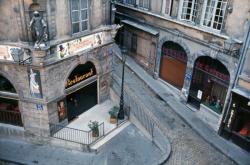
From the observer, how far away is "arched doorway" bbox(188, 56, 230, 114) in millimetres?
18359

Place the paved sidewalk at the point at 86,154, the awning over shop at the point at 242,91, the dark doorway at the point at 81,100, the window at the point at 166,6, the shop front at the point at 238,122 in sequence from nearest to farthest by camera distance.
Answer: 1. the awning over shop at the point at 242,91
2. the paved sidewalk at the point at 86,154
3. the shop front at the point at 238,122
4. the dark doorway at the point at 81,100
5. the window at the point at 166,6

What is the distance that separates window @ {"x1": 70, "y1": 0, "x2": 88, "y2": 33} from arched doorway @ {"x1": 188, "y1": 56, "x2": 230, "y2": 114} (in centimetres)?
805

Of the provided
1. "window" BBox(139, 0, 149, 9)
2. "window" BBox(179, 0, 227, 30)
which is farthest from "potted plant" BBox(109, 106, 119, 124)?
"window" BBox(139, 0, 149, 9)

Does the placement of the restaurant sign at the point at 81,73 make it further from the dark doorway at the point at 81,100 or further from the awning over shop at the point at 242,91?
the awning over shop at the point at 242,91

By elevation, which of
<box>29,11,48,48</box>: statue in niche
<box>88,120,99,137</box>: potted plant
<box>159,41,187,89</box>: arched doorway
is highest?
<box>29,11,48,48</box>: statue in niche

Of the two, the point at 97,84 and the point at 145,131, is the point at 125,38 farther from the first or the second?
the point at 145,131

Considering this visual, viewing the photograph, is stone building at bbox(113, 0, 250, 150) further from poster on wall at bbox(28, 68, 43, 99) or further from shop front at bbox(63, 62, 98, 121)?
poster on wall at bbox(28, 68, 43, 99)

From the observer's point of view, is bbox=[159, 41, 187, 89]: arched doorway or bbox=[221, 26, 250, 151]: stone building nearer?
bbox=[221, 26, 250, 151]: stone building

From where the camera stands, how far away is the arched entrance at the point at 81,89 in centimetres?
1770

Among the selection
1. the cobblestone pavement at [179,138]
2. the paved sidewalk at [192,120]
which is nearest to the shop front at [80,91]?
the cobblestone pavement at [179,138]

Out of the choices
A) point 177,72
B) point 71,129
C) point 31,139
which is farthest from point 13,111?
point 177,72

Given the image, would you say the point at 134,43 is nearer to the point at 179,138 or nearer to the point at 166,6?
the point at 166,6

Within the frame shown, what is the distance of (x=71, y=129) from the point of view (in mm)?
17938

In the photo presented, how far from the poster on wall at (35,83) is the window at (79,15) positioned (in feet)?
10.6
